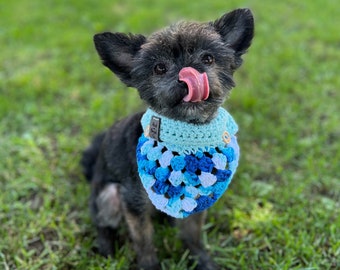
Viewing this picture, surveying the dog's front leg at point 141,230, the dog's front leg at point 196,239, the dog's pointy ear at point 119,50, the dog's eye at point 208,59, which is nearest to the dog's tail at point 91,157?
the dog's front leg at point 141,230

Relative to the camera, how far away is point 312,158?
169 inches

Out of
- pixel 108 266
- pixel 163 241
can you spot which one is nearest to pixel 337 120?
pixel 163 241

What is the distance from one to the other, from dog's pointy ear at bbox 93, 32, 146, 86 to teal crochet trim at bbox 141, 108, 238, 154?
35cm

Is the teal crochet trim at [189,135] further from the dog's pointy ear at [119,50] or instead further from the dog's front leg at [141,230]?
the dog's front leg at [141,230]

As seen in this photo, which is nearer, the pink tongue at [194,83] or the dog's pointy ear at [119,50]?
the pink tongue at [194,83]

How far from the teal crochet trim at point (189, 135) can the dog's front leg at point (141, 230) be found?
22.7 inches

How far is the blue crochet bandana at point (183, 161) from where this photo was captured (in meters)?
2.63

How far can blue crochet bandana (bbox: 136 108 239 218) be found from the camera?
2633mm

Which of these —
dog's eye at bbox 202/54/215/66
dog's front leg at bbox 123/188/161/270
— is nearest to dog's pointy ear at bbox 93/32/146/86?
dog's eye at bbox 202/54/215/66

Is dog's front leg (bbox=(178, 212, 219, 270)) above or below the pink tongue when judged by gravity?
below

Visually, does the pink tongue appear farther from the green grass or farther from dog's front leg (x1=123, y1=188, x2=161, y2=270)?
the green grass

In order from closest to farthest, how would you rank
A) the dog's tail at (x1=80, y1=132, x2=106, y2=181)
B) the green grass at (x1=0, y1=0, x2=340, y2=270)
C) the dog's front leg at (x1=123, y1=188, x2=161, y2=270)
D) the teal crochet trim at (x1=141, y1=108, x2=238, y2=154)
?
the teal crochet trim at (x1=141, y1=108, x2=238, y2=154) → the dog's front leg at (x1=123, y1=188, x2=161, y2=270) → the green grass at (x1=0, y1=0, x2=340, y2=270) → the dog's tail at (x1=80, y1=132, x2=106, y2=181)

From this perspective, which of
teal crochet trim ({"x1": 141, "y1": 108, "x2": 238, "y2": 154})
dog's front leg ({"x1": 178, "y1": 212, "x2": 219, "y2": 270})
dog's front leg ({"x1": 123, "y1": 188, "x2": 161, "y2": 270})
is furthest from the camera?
dog's front leg ({"x1": 178, "y1": 212, "x2": 219, "y2": 270})

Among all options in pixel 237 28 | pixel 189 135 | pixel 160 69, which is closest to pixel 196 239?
pixel 189 135
